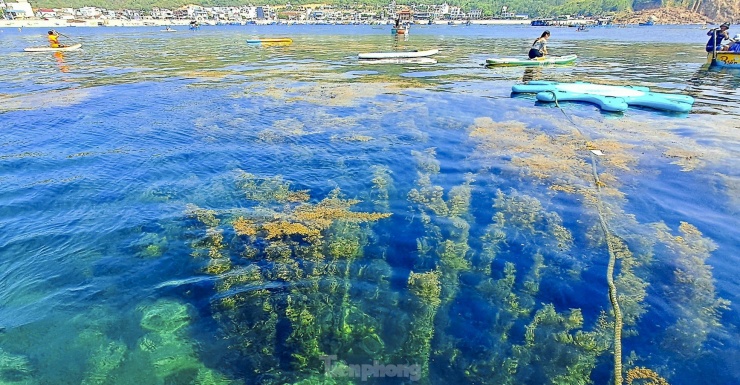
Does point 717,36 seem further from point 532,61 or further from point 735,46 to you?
point 532,61

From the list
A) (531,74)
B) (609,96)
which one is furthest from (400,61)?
(609,96)

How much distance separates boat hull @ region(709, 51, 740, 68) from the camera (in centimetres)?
2808

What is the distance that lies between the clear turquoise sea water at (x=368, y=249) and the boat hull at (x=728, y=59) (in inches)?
741

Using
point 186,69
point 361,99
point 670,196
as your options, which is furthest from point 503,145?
point 186,69

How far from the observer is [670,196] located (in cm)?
977

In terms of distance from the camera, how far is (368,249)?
7.88 m

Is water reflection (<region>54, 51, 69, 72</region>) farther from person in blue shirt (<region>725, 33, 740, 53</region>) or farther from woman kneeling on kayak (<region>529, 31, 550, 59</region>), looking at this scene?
person in blue shirt (<region>725, 33, 740, 53</region>)

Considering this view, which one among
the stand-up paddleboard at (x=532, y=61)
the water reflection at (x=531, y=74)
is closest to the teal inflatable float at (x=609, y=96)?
the water reflection at (x=531, y=74)

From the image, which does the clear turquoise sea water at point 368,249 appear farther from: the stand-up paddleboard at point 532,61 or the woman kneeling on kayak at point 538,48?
the woman kneeling on kayak at point 538,48

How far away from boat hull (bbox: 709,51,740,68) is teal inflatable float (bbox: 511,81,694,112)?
1549 centimetres

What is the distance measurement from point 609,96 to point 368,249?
683 inches

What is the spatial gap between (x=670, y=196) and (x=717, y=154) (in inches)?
179

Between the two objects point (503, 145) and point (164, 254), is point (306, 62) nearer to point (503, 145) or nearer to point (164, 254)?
point (503, 145)

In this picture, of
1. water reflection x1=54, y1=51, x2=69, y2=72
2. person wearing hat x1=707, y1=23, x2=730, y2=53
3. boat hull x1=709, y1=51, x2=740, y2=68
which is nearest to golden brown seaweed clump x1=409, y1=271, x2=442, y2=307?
boat hull x1=709, y1=51, x2=740, y2=68
